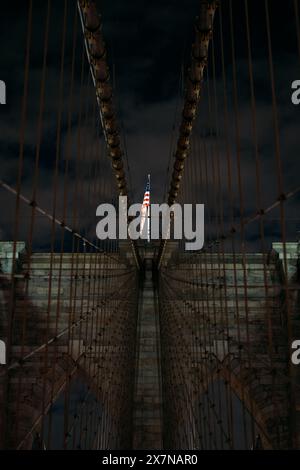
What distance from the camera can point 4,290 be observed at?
11.8m

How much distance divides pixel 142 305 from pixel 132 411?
403cm

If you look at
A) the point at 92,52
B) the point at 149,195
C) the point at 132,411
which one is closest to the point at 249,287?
the point at 132,411

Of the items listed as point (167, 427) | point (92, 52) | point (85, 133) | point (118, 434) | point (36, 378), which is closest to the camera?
point (92, 52)

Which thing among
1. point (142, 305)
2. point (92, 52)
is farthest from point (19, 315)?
point (92, 52)

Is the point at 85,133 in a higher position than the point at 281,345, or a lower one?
higher

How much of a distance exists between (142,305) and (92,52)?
8.00m

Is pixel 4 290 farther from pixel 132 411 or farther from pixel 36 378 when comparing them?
pixel 132 411

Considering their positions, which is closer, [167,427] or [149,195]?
[167,427]

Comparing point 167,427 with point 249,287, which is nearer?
point 167,427

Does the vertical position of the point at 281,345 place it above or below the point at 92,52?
below

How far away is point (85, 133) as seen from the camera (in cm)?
642
